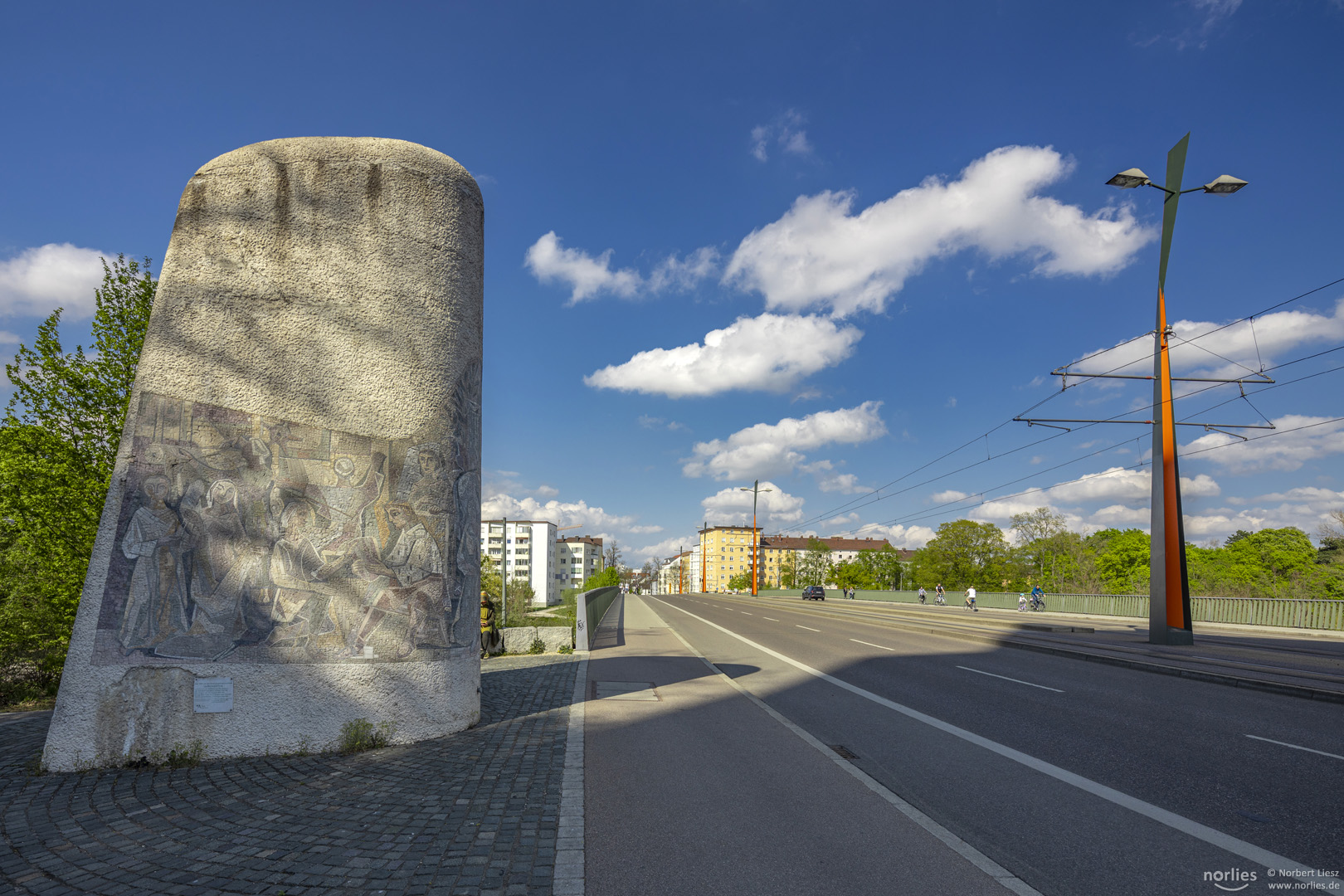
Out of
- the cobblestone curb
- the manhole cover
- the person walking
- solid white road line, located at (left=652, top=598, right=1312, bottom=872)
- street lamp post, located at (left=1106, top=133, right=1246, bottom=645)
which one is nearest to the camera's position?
the cobblestone curb

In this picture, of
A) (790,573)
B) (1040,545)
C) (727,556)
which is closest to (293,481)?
(1040,545)

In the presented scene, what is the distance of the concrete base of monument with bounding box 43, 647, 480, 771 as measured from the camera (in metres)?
6.34

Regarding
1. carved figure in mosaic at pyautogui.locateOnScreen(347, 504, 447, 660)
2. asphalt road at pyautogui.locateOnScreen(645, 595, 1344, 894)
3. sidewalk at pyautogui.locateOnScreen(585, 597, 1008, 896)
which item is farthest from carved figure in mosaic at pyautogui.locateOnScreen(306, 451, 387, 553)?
asphalt road at pyautogui.locateOnScreen(645, 595, 1344, 894)

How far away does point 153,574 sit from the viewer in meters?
6.71

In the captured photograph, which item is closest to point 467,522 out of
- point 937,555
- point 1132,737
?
point 1132,737

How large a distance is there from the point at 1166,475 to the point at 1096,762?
1670 centimetres

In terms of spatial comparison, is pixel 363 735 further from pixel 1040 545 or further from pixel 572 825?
pixel 1040 545

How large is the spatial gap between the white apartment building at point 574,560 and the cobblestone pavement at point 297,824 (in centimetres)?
13966

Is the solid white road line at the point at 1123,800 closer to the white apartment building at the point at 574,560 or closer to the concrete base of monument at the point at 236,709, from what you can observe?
the concrete base of monument at the point at 236,709

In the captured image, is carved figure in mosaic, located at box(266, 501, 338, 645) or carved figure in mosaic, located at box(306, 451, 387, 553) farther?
carved figure in mosaic, located at box(306, 451, 387, 553)

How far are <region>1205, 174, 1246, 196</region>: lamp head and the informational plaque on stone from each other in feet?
79.8

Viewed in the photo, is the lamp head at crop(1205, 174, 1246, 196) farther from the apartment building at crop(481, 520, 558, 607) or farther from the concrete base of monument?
the apartment building at crop(481, 520, 558, 607)

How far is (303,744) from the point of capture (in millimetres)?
6805

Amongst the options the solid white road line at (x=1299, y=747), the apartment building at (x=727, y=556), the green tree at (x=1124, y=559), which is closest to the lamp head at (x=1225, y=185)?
the solid white road line at (x=1299, y=747)
